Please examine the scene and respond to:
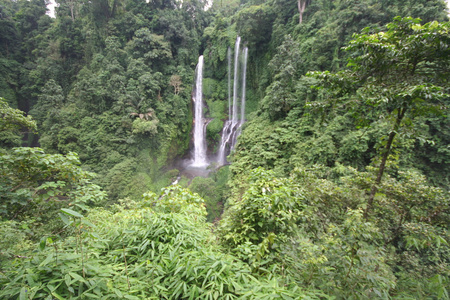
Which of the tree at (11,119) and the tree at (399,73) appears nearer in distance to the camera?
the tree at (399,73)

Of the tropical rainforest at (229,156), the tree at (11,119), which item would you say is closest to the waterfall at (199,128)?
the tropical rainforest at (229,156)

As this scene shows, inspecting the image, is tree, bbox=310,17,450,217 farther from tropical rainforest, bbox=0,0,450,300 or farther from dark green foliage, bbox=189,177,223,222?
dark green foliage, bbox=189,177,223,222

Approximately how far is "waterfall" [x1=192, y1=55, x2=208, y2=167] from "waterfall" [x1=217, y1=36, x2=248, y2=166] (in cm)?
188

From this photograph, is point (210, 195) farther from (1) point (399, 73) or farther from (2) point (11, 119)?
(1) point (399, 73)

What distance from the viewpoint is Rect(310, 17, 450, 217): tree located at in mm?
2010

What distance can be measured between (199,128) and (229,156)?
837cm

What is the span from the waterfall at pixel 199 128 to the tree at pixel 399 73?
628 inches

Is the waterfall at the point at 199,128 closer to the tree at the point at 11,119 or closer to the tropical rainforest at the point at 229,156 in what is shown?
the tropical rainforest at the point at 229,156

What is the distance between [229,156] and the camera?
1111 cm

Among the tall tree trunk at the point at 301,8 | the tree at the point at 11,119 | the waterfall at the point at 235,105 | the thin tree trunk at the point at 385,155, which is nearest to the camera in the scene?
the thin tree trunk at the point at 385,155

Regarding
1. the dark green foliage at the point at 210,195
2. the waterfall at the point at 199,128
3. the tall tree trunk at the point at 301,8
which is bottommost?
the dark green foliage at the point at 210,195

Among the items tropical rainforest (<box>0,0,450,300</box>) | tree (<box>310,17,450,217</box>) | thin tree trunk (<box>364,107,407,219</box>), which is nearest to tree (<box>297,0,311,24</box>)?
tropical rainforest (<box>0,0,450,300</box>)

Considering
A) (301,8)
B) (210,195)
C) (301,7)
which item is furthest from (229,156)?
(301,7)

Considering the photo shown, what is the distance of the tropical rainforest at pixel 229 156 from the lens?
5.86 ft
